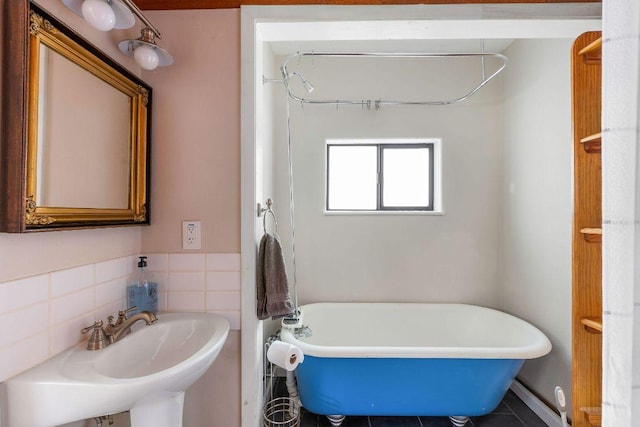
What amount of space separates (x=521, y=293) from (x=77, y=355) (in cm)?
246

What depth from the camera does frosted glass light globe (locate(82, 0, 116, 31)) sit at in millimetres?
916

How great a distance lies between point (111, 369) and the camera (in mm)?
988

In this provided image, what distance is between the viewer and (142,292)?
4.23 feet

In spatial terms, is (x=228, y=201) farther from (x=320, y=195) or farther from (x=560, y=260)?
(x=560, y=260)

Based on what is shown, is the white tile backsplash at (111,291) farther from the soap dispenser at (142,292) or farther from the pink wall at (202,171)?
the pink wall at (202,171)

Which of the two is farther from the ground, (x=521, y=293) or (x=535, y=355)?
(x=521, y=293)

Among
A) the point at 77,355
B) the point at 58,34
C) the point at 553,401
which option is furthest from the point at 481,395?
the point at 58,34

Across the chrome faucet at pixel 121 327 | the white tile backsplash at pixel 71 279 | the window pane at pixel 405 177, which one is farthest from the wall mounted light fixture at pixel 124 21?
the window pane at pixel 405 177

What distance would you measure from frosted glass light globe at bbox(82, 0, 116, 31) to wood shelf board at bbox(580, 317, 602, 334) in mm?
1921

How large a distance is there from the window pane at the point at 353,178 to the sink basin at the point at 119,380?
1591 millimetres

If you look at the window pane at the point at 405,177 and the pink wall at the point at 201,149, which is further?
the window pane at the point at 405,177

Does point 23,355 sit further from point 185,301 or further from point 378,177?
point 378,177

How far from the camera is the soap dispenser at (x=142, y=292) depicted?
4.20 ft

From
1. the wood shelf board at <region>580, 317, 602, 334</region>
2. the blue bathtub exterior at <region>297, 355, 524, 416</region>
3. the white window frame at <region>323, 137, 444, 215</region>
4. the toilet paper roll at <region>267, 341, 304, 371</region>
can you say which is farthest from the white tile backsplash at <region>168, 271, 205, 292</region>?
the wood shelf board at <region>580, 317, 602, 334</region>
